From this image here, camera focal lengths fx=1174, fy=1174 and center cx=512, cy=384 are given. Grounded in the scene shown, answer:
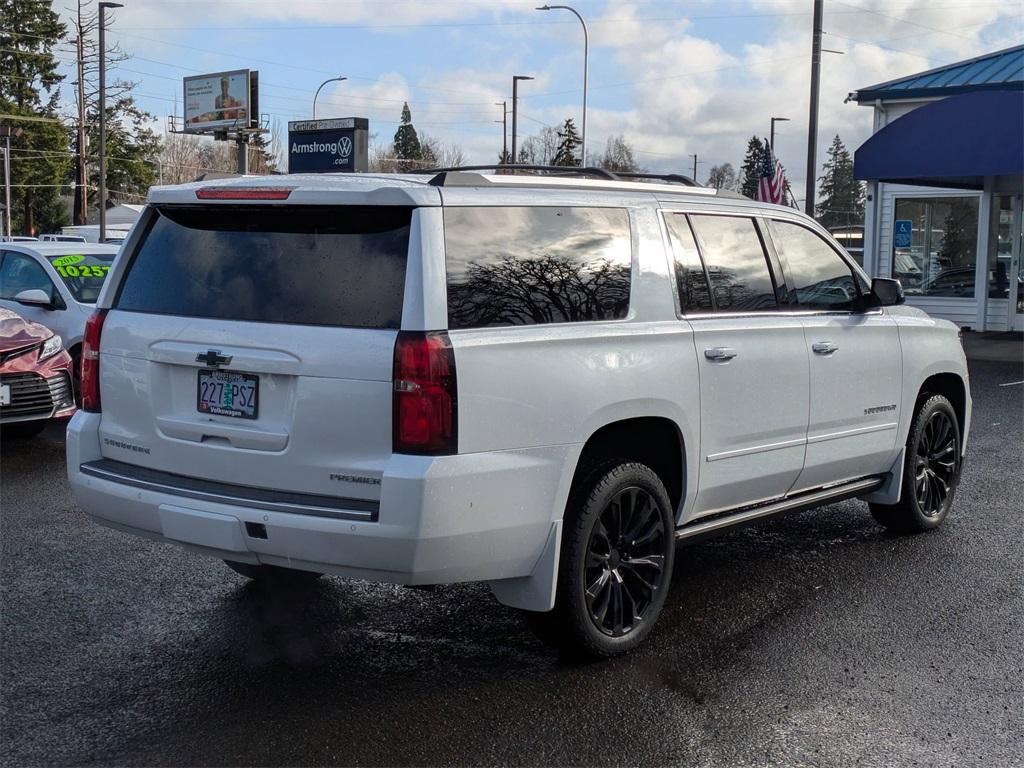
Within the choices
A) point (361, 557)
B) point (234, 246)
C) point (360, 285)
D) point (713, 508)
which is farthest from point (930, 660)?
point (234, 246)

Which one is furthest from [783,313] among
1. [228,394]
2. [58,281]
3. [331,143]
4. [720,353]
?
[331,143]

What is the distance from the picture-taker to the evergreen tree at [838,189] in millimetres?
121750

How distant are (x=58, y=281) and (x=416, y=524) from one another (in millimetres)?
9182

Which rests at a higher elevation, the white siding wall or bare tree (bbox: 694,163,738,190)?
bare tree (bbox: 694,163,738,190)

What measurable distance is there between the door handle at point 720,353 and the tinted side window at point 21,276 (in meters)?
8.76

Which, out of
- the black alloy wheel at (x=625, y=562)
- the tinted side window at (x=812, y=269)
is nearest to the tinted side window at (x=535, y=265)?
the black alloy wheel at (x=625, y=562)

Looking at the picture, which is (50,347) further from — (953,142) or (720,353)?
(953,142)

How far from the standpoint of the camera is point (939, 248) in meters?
23.5

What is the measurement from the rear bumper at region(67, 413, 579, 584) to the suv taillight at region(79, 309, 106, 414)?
1.87ft

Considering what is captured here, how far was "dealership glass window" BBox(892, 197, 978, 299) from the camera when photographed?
22984 millimetres

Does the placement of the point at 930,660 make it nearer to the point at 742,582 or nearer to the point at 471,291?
the point at 742,582

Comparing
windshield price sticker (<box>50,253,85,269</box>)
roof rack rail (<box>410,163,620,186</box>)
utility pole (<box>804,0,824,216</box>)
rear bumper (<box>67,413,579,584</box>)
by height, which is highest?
utility pole (<box>804,0,824,216</box>)

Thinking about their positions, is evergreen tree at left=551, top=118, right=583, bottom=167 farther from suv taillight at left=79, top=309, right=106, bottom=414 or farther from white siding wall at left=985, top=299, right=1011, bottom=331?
suv taillight at left=79, top=309, right=106, bottom=414

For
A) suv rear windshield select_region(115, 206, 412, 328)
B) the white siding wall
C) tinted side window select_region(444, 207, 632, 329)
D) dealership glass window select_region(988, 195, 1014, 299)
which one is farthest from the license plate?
the white siding wall
